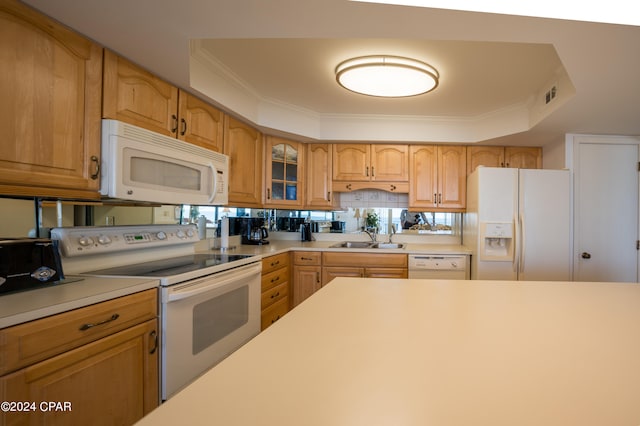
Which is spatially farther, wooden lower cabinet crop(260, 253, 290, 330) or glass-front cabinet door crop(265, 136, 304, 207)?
glass-front cabinet door crop(265, 136, 304, 207)

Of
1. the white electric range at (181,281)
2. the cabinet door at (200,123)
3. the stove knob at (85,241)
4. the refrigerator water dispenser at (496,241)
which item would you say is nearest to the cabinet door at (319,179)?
the cabinet door at (200,123)

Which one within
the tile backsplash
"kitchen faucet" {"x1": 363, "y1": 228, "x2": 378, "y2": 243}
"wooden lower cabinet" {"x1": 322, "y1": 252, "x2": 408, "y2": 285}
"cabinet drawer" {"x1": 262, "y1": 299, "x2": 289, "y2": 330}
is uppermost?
the tile backsplash

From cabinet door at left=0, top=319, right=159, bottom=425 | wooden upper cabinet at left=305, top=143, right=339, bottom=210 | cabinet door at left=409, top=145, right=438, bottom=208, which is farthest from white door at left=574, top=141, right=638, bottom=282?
cabinet door at left=0, top=319, right=159, bottom=425

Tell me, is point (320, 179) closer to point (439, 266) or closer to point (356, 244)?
point (356, 244)

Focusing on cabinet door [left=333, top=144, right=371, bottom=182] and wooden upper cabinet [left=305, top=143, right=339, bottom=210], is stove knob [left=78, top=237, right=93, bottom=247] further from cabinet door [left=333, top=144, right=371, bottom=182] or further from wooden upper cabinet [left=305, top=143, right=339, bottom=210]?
A: cabinet door [left=333, top=144, right=371, bottom=182]

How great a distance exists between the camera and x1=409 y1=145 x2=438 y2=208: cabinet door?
3512 mm

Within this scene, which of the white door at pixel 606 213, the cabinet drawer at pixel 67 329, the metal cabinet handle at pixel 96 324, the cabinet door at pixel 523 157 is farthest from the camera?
the cabinet door at pixel 523 157

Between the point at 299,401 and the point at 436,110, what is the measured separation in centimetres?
321

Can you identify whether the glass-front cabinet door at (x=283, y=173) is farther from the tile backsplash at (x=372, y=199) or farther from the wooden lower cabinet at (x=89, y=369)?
the wooden lower cabinet at (x=89, y=369)

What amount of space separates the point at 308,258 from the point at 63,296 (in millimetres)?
2209

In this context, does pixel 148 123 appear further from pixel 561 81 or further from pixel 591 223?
pixel 591 223

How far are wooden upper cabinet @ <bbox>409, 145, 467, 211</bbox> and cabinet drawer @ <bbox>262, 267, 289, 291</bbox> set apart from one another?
60.4 inches

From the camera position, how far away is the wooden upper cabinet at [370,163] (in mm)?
3535

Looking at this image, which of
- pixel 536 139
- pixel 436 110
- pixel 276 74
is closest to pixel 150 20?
pixel 276 74
